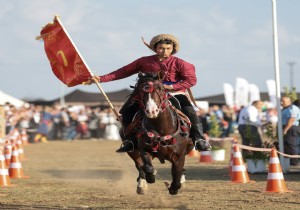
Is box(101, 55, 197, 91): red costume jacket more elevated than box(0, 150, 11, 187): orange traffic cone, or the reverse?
box(101, 55, 197, 91): red costume jacket

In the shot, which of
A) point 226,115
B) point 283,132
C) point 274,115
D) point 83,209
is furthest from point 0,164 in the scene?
point 226,115

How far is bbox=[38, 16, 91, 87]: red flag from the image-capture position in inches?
556

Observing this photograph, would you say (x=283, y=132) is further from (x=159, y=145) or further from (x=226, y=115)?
(x=226, y=115)

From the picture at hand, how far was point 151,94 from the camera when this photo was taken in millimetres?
10805

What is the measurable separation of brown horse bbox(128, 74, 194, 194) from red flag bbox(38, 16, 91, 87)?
2.77 meters

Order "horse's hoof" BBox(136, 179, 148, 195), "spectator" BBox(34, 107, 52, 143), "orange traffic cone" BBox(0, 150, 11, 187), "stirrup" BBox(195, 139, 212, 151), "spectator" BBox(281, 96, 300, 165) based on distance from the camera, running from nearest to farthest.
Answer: "stirrup" BBox(195, 139, 212, 151) → "horse's hoof" BBox(136, 179, 148, 195) → "orange traffic cone" BBox(0, 150, 11, 187) → "spectator" BBox(281, 96, 300, 165) → "spectator" BBox(34, 107, 52, 143)

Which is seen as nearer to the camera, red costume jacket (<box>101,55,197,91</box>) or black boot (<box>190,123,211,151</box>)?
red costume jacket (<box>101,55,197,91</box>)

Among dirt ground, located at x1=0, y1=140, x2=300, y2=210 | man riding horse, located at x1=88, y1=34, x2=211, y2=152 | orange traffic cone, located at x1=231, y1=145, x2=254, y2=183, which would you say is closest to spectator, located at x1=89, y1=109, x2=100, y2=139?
dirt ground, located at x1=0, y1=140, x2=300, y2=210

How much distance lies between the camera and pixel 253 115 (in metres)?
22.5

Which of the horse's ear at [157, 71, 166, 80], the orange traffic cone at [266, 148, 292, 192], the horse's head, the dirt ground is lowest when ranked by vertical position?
the dirt ground

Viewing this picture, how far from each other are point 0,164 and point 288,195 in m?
6.06

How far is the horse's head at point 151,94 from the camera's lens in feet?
35.1

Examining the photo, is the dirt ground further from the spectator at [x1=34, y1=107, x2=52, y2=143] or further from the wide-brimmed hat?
the spectator at [x1=34, y1=107, x2=52, y2=143]

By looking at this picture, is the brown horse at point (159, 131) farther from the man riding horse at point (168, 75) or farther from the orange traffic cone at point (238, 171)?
the orange traffic cone at point (238, 171)
